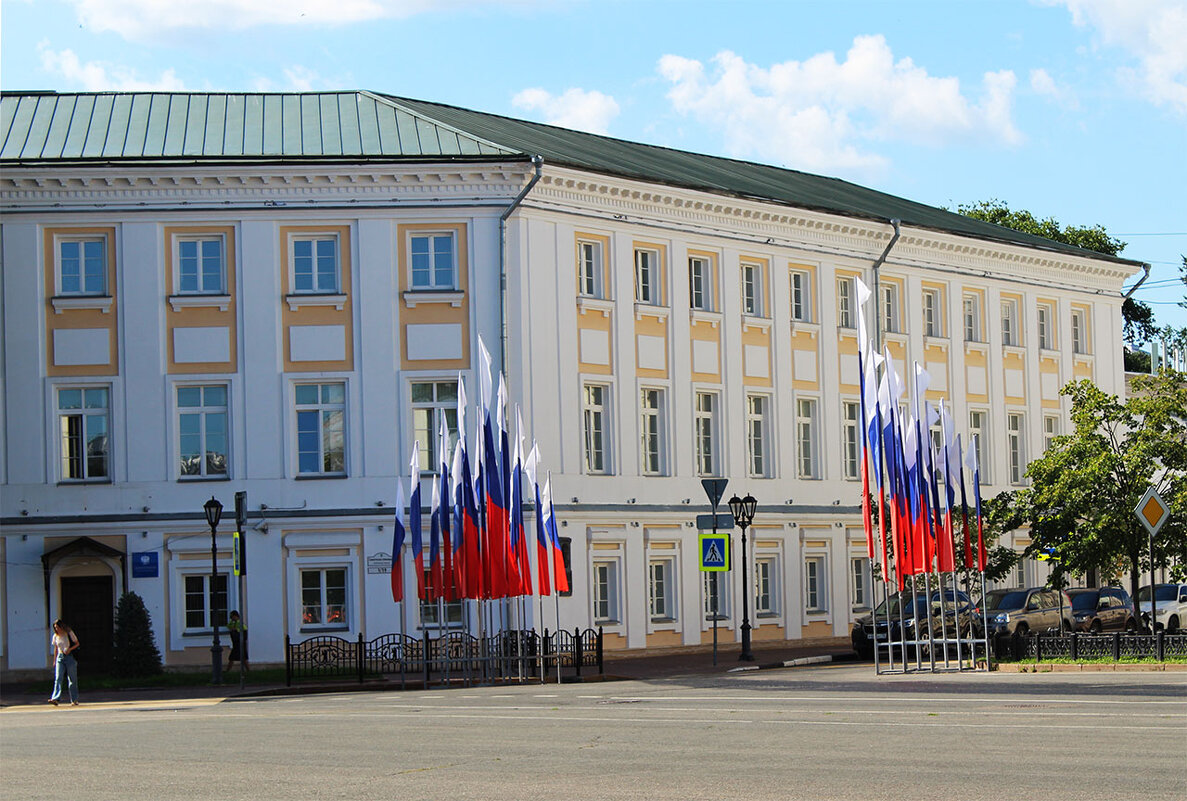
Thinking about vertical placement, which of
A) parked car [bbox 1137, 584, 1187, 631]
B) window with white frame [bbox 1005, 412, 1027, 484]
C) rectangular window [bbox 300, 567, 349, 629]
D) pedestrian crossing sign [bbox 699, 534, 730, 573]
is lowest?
parked car [bbox 1137, 584, 1187, 631]

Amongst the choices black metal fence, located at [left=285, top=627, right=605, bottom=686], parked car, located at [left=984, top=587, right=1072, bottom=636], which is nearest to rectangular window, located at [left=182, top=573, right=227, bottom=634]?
black metal fence, located at [left=285, top=627, right=605, bottom=686]

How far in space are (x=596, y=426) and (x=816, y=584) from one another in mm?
8346

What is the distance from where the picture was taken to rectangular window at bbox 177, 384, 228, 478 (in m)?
37.3

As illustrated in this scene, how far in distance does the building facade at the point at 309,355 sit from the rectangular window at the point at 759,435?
2204 mm

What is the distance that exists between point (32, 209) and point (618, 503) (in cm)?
1442

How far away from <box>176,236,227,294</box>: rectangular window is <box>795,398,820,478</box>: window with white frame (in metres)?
15.3

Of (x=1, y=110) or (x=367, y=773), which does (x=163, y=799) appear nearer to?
(x=367, y=773)

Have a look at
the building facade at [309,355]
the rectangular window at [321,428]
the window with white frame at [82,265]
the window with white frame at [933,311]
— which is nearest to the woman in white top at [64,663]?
the building facade at [309,355]

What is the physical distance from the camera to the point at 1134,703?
64.4 ft

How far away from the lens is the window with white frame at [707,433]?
41906mm

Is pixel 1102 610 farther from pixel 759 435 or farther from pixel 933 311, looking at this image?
pixel 933 311

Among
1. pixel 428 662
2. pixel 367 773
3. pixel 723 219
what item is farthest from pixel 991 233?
pixel 367 773

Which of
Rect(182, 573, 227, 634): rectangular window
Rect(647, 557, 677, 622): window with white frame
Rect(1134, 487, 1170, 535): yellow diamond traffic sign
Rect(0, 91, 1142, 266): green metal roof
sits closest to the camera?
Rect(1134, 487, 1170, 535): yellow diamond traffic sign

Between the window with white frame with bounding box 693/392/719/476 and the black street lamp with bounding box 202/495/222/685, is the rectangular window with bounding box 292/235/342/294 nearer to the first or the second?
the black street lamp with bounding box 202/495/222/685
